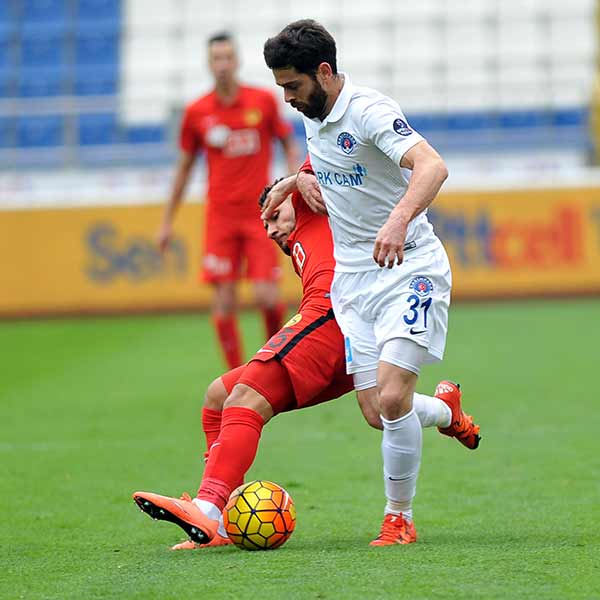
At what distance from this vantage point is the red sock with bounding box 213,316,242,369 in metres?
9.68

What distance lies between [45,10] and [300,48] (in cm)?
2133

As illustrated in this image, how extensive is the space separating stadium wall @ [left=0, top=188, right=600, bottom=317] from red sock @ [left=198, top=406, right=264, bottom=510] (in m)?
13.1

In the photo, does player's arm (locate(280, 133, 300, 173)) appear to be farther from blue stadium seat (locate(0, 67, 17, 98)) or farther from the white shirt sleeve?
blue stadium seat (locate(0, 67, 17, 98))

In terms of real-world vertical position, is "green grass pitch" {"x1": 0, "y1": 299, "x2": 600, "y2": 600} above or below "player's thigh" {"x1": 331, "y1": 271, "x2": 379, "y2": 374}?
below

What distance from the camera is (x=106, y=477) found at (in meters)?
6.72

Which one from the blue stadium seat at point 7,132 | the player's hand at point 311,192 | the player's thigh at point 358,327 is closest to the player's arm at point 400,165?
the player's thigh at point 358,327

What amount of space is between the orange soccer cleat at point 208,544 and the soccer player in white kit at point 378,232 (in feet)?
1.91

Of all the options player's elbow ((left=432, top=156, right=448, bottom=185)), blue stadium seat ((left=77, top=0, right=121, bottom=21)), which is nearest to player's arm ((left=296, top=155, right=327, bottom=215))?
player's elbow ((left=432, top=156, right=448, bottom=185))

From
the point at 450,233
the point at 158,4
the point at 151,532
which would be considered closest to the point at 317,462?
the point at 151,532

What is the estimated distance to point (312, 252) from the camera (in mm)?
5461

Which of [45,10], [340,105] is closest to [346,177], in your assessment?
[340,105]

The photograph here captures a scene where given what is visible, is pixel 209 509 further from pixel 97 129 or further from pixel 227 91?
pixel 97 129

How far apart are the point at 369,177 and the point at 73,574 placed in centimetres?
184

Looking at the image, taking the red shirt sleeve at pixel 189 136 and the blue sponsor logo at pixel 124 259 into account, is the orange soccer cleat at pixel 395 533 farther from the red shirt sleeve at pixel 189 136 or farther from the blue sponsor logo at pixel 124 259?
the blue sponsor logo at pixel 124 259
